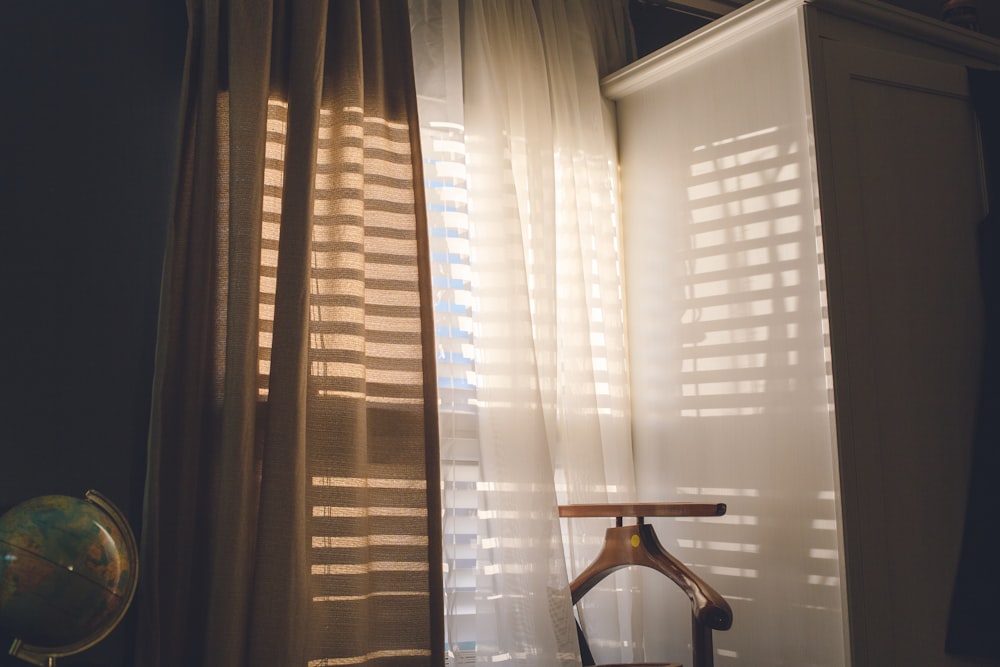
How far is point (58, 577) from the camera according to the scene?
160 cm

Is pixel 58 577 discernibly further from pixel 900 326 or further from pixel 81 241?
pixel 900 326

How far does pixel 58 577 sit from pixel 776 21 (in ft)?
6.88

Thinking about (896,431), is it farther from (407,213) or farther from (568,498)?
(407,213)

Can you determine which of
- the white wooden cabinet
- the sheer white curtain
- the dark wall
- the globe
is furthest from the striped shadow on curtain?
the white wooden cabinet

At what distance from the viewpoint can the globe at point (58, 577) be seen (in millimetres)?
1580

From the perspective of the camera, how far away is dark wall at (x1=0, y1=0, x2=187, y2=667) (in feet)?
6.64

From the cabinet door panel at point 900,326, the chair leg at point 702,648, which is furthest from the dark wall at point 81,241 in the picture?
the cabinet door panel at point 900,326

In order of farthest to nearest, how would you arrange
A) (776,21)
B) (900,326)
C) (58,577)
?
(776,21) → (900,326) → (58,577)

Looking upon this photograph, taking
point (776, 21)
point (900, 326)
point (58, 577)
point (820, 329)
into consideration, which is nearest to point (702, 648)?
point (820, 329)

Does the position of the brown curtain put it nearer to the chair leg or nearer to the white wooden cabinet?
the chair leg

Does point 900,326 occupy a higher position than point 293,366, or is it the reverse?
point 900,326

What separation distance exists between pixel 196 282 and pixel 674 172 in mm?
1383

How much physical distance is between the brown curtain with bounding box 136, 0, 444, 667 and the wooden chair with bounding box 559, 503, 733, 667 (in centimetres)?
40

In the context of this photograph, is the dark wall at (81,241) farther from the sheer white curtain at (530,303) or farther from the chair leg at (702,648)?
the chair leg at (702,648)
